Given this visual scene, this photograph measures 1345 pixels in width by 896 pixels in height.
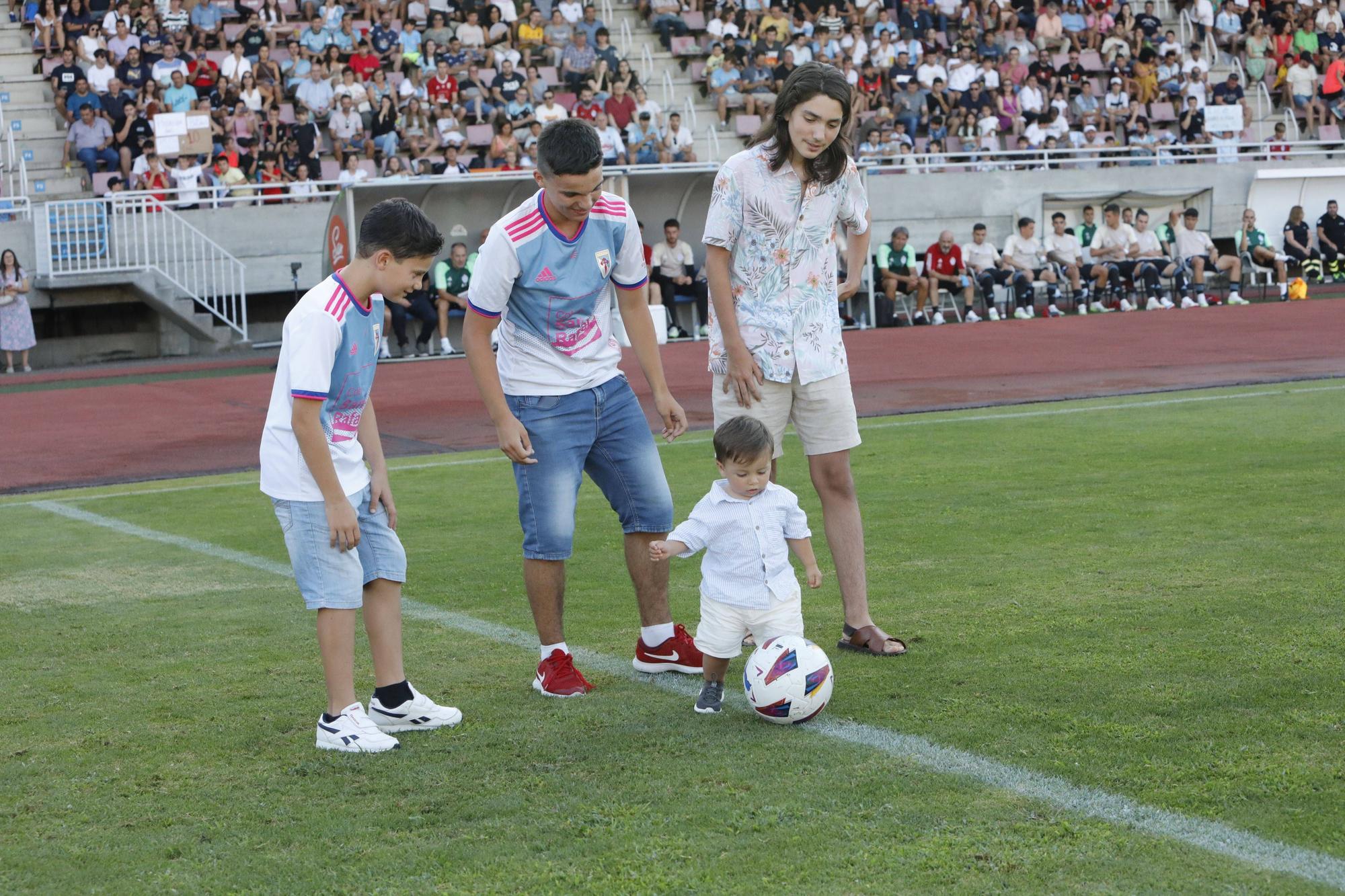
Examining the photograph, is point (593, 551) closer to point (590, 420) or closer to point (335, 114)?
point (590, 420)

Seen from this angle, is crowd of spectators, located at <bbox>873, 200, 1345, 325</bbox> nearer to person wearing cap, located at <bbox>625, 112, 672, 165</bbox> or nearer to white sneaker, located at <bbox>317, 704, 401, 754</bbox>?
person wearing cap, located at <bbox>625, 112, 672, 165</bbox>

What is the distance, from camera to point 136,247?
2350cm

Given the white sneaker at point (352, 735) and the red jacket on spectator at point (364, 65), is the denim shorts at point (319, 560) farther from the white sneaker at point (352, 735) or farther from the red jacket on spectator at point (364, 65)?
the red jacket on spectator at point (364, 65)

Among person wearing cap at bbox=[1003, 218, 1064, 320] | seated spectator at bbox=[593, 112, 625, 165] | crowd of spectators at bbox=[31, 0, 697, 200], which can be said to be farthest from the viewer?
seated spectator at bbox=[593, 112, 625, 165]

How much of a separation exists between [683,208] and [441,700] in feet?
64.3

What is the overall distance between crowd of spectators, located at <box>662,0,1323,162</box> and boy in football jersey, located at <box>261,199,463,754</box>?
2467 cm

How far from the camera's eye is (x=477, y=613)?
21.7ft

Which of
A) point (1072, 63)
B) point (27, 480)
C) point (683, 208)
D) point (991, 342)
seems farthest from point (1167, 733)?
point (1072, 63)

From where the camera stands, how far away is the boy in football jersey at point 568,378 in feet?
17.0

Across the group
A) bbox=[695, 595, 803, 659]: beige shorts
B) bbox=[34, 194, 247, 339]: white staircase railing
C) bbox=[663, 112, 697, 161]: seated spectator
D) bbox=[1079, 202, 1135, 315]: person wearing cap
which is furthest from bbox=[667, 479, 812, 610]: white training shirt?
bbox=[1079, 202, 1135, 315]: person wearing cap

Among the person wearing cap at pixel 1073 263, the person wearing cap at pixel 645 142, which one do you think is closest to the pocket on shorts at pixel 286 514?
the person wearing cap at pixel 645 142

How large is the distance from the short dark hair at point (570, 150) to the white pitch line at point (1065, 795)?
1734mm

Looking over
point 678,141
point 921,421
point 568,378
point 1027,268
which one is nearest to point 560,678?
point 568,378

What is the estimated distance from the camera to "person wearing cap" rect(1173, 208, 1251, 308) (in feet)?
87.7
